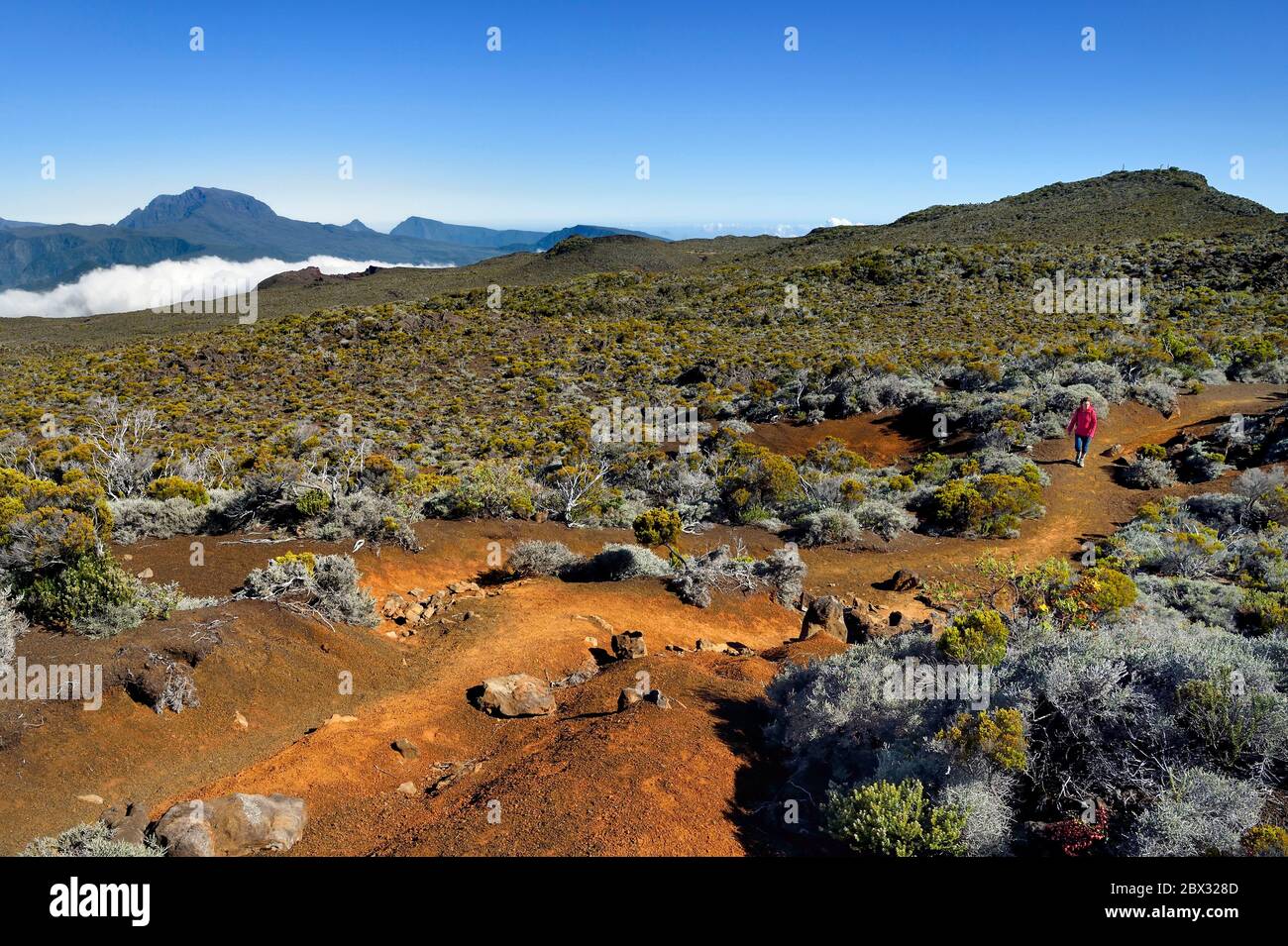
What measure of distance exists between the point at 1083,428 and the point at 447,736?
44.5 feet

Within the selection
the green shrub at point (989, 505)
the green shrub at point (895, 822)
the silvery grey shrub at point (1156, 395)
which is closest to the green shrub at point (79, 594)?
the green shrub at point (895, 822)

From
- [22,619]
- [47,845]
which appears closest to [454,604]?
[22,619]

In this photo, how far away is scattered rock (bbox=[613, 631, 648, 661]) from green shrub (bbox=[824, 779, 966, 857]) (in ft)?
10.8

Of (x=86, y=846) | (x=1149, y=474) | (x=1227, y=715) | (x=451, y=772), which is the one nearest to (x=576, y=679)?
(x=451, y=772)

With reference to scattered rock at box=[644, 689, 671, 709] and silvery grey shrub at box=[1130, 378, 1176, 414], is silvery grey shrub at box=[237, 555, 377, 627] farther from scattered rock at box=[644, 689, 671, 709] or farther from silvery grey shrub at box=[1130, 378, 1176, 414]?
silvery grey shrub at box=[1130, 378, 1176, 414]

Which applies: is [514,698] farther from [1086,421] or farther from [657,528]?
[1086,421]

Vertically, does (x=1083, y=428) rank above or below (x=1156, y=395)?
below

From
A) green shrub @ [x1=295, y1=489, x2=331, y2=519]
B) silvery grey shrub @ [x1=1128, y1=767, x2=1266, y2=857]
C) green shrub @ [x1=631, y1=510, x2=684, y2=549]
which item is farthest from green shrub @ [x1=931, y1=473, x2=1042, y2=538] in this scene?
green shrub @ [x1=295, y1=489, x2=331, y2=519]

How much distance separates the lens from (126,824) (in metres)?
4.41

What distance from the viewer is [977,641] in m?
5.48

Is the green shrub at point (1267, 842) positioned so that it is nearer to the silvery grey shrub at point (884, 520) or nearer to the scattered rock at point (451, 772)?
the scattered rock at point (451, 772)

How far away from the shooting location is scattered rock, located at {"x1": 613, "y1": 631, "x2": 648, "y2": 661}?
728cm

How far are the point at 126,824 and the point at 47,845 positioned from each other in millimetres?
396
